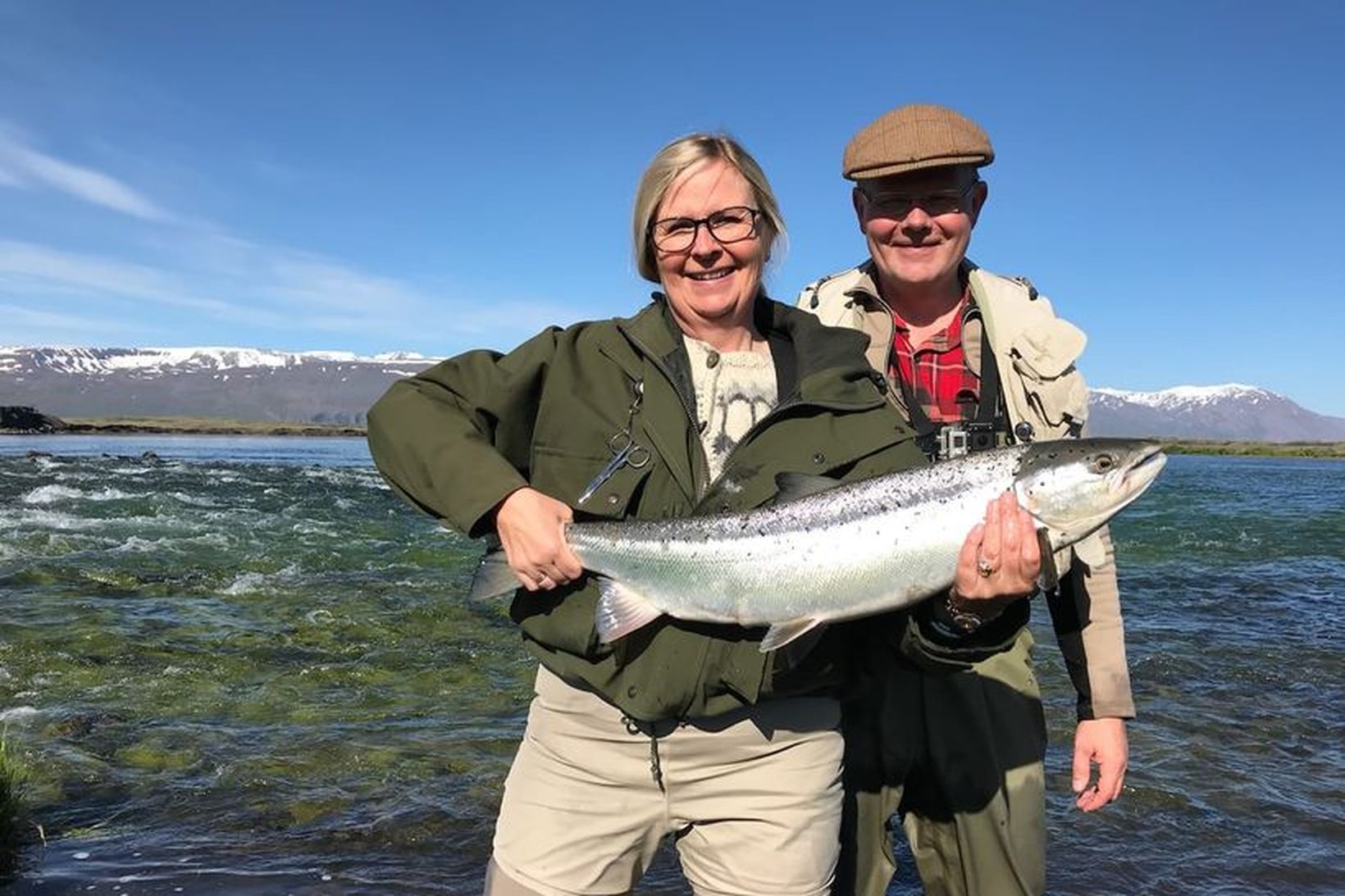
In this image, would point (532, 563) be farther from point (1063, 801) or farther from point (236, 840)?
point (1063, 801)

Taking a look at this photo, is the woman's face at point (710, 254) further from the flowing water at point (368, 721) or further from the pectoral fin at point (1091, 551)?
the flowing water at point (368, 721)

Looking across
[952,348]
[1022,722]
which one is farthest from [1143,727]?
[952,348]

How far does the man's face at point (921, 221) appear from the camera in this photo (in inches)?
176

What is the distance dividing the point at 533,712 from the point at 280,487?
39.2 m

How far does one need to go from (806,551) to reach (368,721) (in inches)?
307

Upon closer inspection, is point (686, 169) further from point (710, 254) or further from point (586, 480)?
point (586, 480)

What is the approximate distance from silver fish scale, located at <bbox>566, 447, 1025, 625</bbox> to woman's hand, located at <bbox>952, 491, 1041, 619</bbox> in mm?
118

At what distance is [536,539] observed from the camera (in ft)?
11.4

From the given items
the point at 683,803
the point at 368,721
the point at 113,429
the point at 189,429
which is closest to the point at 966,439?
the point at 683,803

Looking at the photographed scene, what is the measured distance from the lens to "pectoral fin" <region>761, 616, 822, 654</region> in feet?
11.2

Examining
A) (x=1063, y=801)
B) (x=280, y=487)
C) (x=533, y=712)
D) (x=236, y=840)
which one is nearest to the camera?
(x=533, y=712)

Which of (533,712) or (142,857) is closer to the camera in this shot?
(533,712)

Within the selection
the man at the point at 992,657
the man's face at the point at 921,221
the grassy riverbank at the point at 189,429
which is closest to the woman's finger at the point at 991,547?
the man at the point at 992,657

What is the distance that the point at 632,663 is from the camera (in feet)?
11.5
